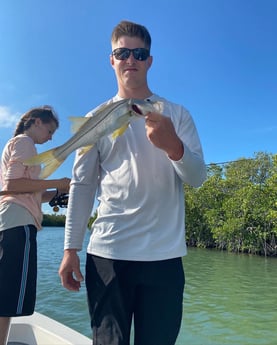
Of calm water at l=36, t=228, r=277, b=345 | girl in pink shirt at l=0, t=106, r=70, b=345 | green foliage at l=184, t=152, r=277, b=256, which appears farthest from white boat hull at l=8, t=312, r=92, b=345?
green foliage at l=184, t=152, r=277, b=256

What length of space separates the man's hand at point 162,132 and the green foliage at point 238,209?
26.7m

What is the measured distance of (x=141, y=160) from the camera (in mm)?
1688

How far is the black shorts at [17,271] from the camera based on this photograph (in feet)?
7.32

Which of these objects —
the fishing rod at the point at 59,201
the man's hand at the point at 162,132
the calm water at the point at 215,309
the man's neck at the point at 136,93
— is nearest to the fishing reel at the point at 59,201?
the fishing rod at the point at 59,201

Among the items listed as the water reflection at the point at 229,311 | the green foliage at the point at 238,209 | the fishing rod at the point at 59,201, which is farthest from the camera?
the green foliage at the point at 238,209

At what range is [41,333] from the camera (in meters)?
3.14

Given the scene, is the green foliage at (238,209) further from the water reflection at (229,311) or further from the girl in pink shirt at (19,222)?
the girl in pink shirt at (19,222)

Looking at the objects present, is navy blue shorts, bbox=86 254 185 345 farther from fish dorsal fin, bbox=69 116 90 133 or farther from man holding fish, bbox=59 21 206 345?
fish dorsal fin, bbox=69 116 90 133

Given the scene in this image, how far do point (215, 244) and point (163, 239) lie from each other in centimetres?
3701

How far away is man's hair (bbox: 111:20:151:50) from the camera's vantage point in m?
1.85

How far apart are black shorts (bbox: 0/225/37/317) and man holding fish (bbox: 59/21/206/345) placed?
0.67m

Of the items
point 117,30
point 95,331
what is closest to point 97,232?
point 95,331

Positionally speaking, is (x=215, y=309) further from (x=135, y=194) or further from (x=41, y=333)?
(x=135, y=194)

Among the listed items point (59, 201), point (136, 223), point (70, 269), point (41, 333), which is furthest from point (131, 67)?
point (41, 333)
